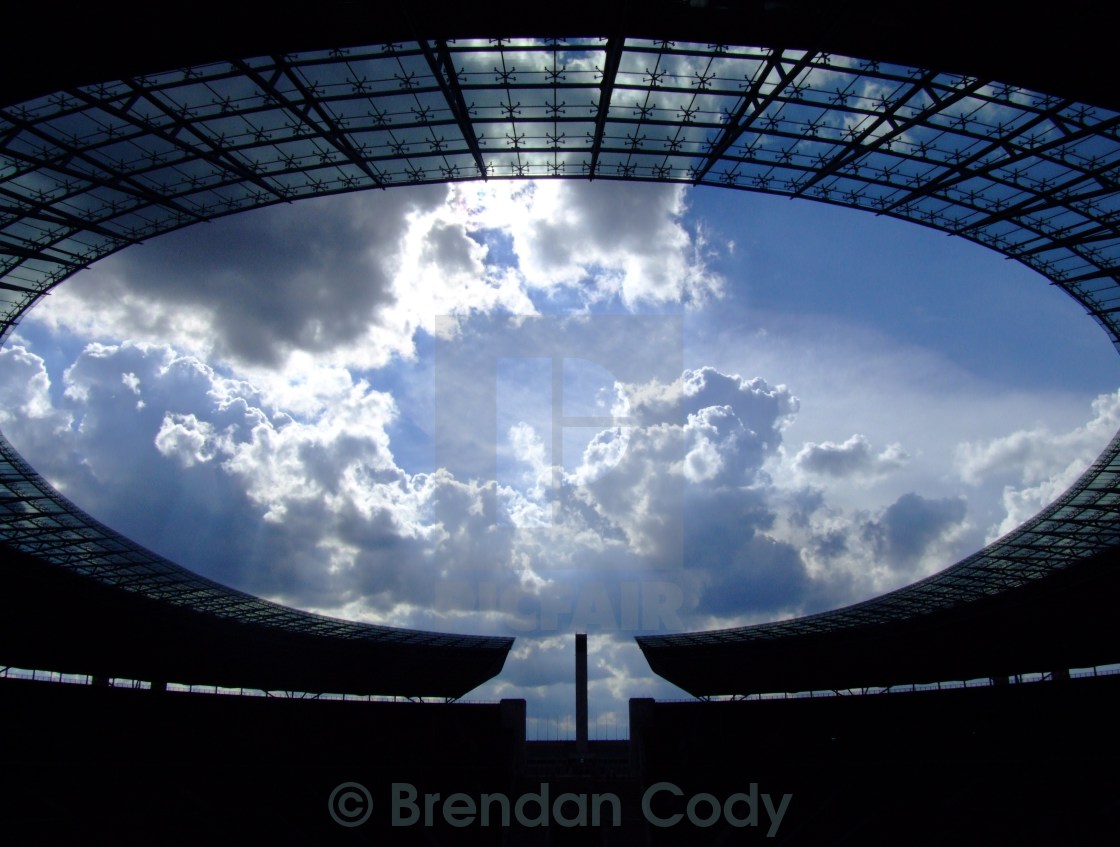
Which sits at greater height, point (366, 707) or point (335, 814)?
point (366, 707)

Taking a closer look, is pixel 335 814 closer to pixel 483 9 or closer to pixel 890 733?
pixel 890 733

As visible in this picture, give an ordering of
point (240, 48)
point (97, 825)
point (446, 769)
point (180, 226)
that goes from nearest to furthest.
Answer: point (240, 48), point (180, 226), point (97, 825), point (446, 769)

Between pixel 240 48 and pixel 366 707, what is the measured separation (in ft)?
145

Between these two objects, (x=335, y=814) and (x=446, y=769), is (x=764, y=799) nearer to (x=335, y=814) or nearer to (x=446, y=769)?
(x=446, y=769)

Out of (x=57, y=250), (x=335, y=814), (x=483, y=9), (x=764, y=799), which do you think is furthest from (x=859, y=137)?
(x=335, y=814)

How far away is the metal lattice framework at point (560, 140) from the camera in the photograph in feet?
78.0

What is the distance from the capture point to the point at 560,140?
28.5 metres

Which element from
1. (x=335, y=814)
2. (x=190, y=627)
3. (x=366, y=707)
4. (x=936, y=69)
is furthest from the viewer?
(x=366, y=707)

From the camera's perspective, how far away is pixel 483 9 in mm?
20406

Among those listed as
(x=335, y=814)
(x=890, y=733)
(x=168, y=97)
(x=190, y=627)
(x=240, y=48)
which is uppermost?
(x=168, y=97)

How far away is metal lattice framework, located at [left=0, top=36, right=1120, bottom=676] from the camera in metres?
23.8

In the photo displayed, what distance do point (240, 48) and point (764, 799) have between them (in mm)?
44864

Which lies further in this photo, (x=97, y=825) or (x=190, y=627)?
(x=190, y=627)

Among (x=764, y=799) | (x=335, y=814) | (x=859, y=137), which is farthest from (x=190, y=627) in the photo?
(x=859, y=137)
